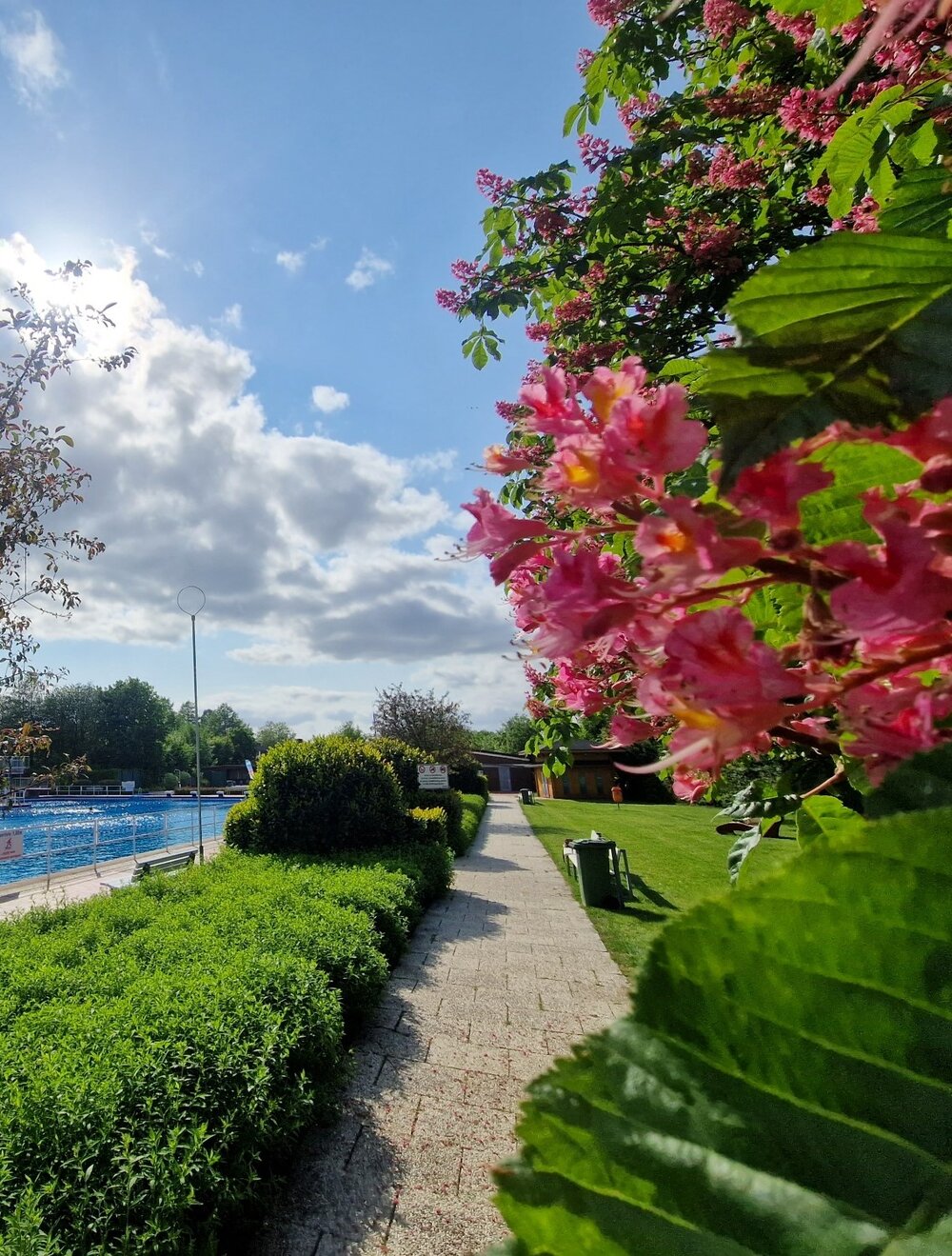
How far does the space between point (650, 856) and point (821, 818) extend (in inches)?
613

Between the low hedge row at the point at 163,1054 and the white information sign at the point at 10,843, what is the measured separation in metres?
8.83

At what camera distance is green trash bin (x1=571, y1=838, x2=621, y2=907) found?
10.3m

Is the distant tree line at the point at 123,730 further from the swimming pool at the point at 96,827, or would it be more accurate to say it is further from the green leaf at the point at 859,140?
the green leaf at the point at 859,140

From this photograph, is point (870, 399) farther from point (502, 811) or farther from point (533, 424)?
point (502, 811)

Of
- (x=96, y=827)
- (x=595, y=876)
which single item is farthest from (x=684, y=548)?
(x=96, y=827)

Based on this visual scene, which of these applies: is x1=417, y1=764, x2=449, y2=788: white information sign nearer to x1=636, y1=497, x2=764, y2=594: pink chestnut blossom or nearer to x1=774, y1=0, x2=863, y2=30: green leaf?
x1=774, y1=0, x2=863, y2=30: green leaf

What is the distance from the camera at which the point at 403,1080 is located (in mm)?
4754

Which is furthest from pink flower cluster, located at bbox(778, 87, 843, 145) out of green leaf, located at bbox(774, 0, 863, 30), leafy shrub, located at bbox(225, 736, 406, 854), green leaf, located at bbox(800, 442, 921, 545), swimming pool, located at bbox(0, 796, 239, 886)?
swimming pool, located at bbox(0, 796, 239, 886)

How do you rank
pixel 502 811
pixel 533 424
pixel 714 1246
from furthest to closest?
pixel 502 811
pixel 533 424
pixel 714 1246

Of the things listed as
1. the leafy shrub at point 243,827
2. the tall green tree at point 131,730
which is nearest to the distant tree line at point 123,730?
the tall green tree at point 131,730

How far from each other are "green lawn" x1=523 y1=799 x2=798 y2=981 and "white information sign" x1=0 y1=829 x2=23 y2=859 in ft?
35.8

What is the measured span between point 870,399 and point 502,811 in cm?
2941

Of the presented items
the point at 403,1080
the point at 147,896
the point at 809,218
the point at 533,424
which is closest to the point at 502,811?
the point at 147,896

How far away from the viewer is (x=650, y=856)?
1528cm
